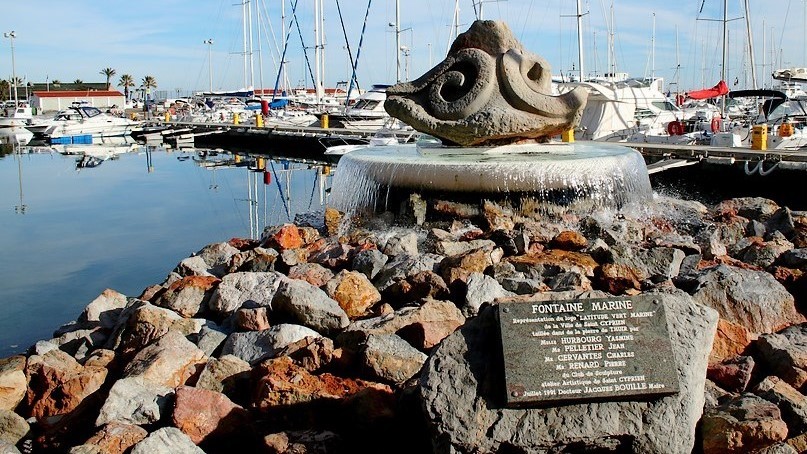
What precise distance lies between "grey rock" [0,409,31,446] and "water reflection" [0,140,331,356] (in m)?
3.91

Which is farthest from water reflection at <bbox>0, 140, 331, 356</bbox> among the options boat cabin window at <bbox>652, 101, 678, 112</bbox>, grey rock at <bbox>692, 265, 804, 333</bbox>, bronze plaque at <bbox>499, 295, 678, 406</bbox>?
boat cabin window at <bbox>652, 101, 678, 112</bbox>

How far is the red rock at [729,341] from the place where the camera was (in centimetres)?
571

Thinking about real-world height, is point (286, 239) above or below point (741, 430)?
above

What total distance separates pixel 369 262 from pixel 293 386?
11.1ft

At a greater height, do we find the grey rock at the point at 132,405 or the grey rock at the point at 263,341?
the grey rock at the point at 263,341

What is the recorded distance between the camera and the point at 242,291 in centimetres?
735

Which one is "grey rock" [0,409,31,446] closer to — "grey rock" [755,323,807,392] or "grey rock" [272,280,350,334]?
"grey rock" [272,280,350,334]

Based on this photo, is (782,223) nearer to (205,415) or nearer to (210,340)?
(210,340)

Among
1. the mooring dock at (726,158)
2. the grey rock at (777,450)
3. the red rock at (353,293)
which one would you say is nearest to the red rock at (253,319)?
the red rock at (353,293)

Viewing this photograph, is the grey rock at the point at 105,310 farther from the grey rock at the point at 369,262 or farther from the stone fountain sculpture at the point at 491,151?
the stone fountain sculpture at the point at 491,151

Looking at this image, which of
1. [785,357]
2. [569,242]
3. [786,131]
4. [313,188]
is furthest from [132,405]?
[786,131]

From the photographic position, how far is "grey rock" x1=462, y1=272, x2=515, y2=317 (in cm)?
659

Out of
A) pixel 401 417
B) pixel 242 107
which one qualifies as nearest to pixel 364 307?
pixel 401 417

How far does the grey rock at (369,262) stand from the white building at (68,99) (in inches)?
2833
